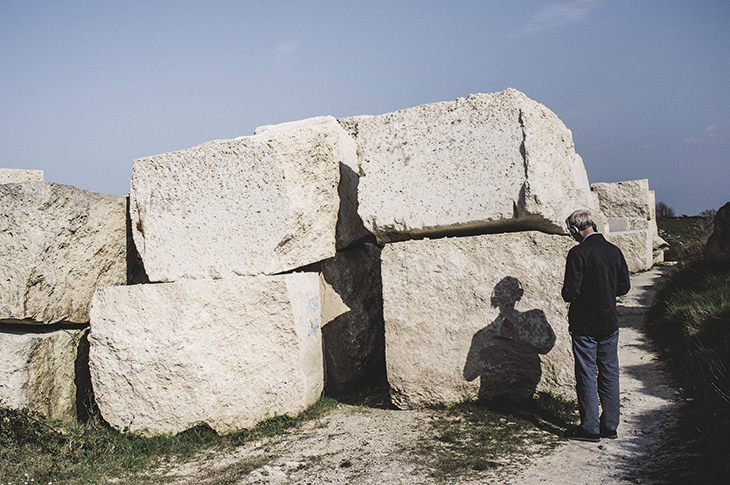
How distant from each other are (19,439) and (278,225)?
2.03 metres

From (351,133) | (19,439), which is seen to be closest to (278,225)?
(351,133)

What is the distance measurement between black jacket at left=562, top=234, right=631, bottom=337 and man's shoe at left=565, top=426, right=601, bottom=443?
521 mm

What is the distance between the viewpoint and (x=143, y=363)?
10.8 feet

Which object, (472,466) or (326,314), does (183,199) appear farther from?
(472,466)

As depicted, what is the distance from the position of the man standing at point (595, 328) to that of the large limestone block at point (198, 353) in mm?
1728

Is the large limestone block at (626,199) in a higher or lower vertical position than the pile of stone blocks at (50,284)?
higher

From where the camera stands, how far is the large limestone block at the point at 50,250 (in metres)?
3.42

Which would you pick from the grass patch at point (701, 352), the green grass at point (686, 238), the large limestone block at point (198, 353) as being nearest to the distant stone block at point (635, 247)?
the green grass at point (686, 238)

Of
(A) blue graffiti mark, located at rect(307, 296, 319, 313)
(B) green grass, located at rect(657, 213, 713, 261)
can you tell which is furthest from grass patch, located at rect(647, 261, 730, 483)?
(A) blue graffiti mark, located at rect(307, 296, 319, 313)

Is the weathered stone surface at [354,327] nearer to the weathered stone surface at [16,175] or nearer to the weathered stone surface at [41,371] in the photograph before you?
the weathered stone surface at [41,371]

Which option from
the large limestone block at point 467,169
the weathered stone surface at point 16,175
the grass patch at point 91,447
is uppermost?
the weathered stone surface at point 16,175

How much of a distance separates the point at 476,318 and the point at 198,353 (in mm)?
1796

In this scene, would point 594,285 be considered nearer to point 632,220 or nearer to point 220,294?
point 220,294

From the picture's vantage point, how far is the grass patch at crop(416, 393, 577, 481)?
2613 millimetres
